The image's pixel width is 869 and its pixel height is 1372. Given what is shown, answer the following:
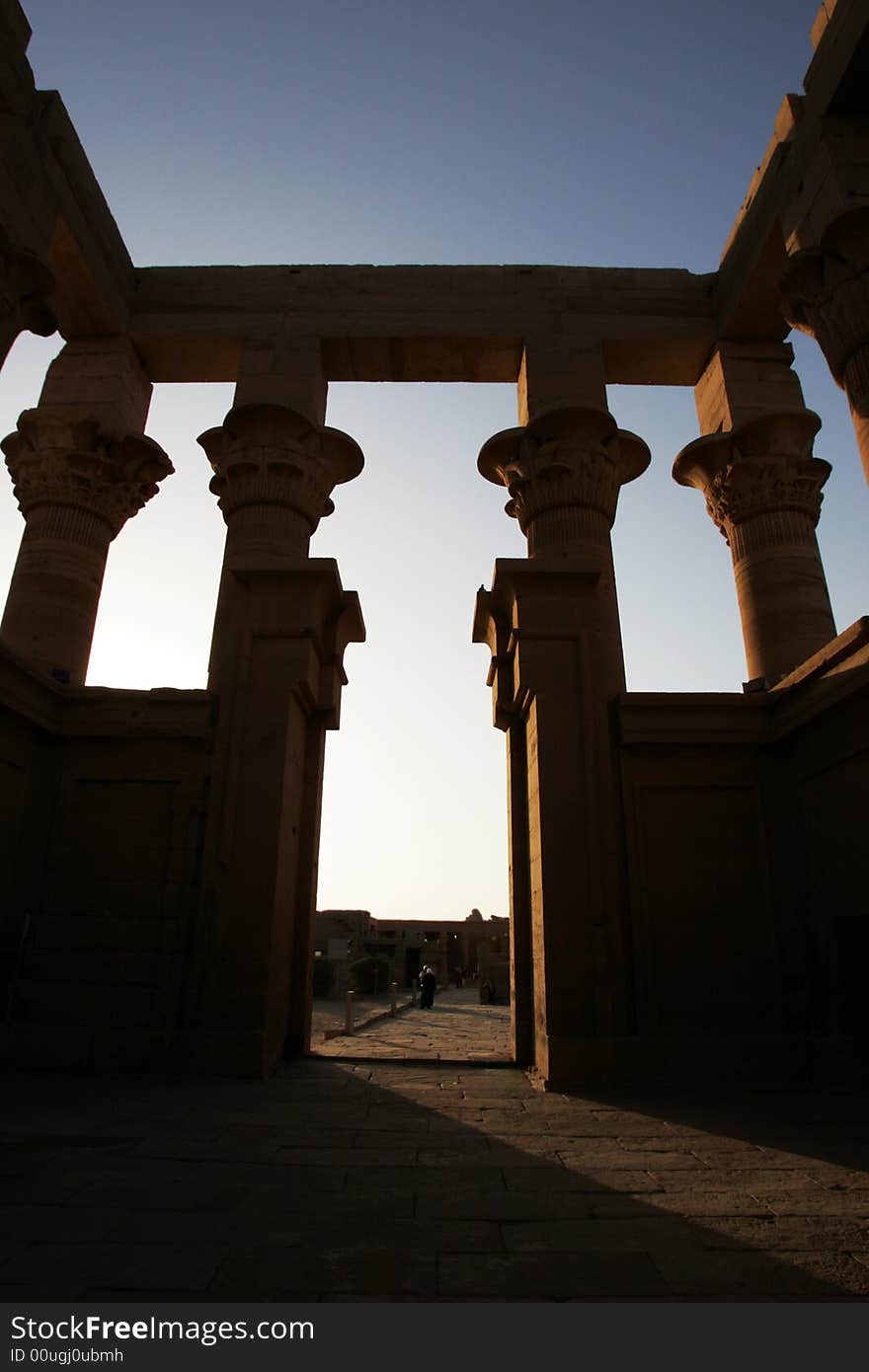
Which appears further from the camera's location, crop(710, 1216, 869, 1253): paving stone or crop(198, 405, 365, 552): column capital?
crop(198, 405, 365, 552): column capital

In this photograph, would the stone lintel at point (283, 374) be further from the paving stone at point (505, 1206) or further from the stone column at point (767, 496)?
the paving stone at point (505, 1206)

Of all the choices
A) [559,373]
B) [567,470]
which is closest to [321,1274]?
[567,470]

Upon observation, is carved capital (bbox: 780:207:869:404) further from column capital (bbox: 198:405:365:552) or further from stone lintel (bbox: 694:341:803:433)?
column capital (bbox: 198:405:365:552)

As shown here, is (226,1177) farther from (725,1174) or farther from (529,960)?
(529,960)

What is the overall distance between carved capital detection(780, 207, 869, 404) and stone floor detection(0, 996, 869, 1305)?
6.93 m

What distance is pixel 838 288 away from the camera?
7.79 m

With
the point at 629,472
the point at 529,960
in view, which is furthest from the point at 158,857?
the point at 629,472

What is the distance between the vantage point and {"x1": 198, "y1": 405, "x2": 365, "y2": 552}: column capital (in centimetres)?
1008

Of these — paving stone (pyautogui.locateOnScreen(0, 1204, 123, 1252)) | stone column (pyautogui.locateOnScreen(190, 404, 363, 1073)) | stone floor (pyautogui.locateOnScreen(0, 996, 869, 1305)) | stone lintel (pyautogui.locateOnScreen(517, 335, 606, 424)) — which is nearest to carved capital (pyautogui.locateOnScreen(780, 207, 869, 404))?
stone lintel (pyautogui.locateOnScreen(517, 335, 606, 424))

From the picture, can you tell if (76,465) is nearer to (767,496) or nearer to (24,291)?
(24,291)

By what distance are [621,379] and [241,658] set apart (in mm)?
7761

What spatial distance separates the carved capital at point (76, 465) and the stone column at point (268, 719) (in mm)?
1175

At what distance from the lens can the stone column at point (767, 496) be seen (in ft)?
32.2

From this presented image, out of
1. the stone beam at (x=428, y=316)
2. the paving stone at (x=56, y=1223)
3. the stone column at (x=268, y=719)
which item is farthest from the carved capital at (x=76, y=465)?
the paving stone at (x=56, y=1223)
